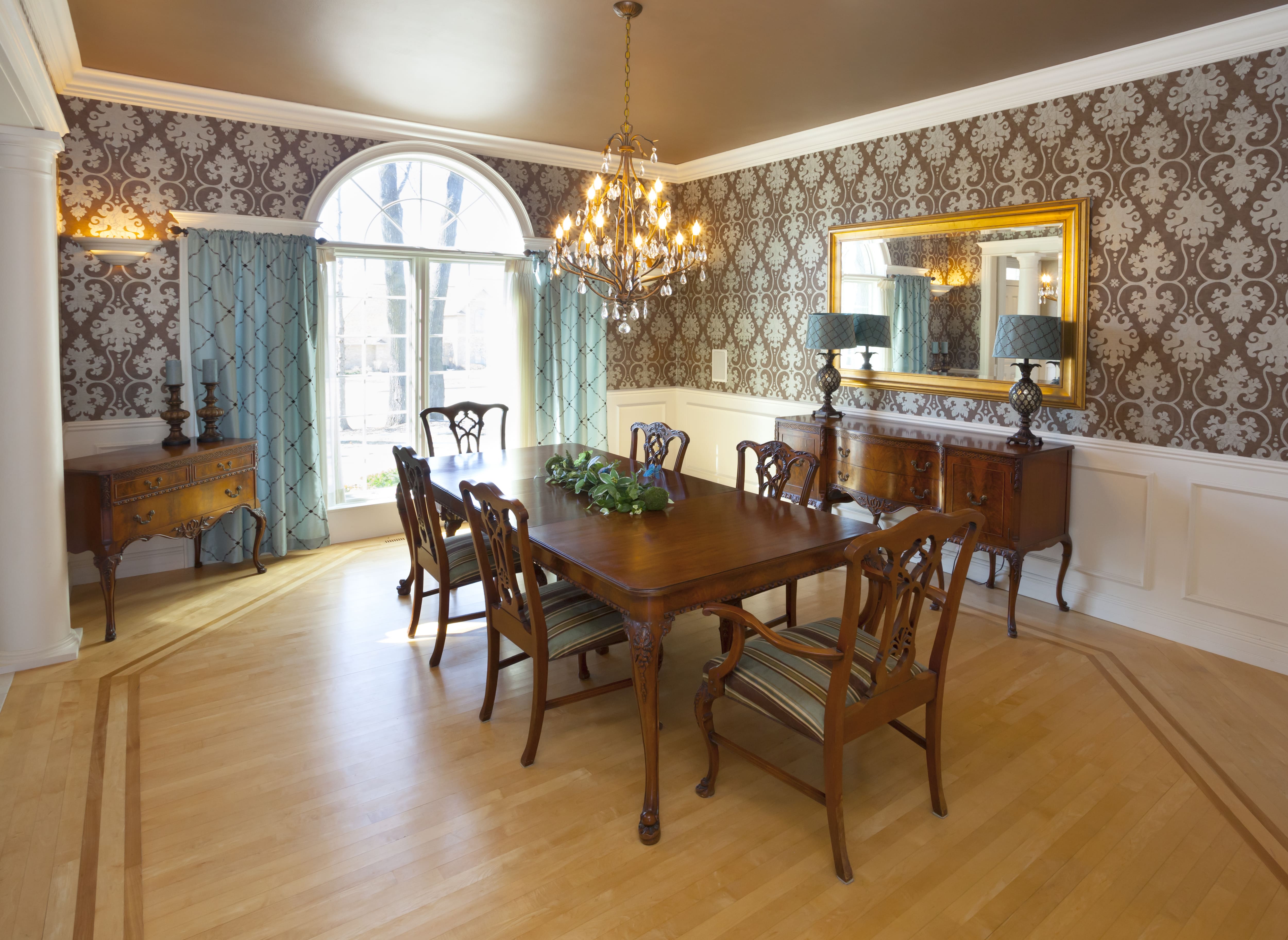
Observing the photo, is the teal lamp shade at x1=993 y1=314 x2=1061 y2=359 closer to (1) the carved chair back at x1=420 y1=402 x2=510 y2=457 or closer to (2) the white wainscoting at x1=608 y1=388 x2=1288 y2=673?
(2) the white wainscoting at x1=608 y1=388 x2=1288 y2=673

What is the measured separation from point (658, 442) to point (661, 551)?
1.83 m

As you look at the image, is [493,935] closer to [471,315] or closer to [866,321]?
[866,321]

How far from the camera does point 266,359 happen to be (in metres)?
5.11

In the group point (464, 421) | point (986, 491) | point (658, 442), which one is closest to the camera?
point (986, 491)

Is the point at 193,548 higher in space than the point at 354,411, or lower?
lower

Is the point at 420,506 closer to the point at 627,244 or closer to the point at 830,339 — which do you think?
the point at 627,244

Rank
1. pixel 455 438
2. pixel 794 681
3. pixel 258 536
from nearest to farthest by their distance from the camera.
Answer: pixel 794 681 → pixel 258 536 → pixel 455 438

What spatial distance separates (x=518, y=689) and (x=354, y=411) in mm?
3089

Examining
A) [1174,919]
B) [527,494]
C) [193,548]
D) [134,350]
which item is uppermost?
[134,350]

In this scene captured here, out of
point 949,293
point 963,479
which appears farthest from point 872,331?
point 963,479

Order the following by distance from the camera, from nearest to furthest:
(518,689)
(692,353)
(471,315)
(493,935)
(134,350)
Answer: (493,935) < (518,689) < (134,350) < (471,315) < (692,353)

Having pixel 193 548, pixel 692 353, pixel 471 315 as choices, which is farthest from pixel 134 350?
pixel 692 353

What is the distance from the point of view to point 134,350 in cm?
477

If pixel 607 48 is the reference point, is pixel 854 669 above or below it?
below
